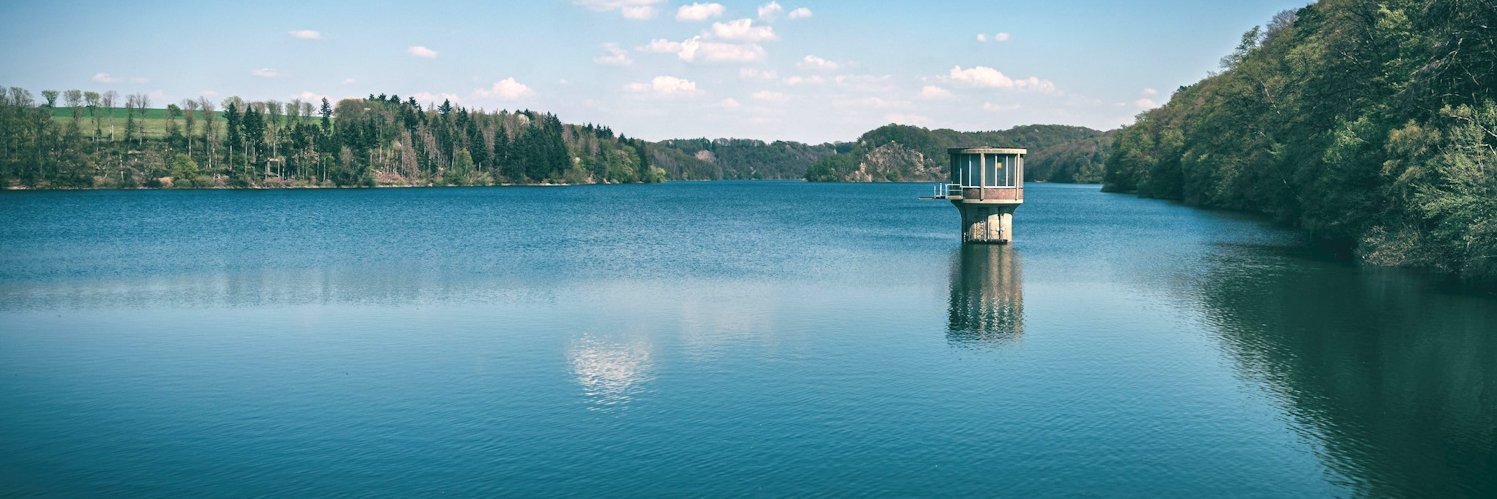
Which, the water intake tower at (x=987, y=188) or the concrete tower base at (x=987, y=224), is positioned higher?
the water intake tower at (x=987, y=188)

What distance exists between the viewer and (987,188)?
233 feet

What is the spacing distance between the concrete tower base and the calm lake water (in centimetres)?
1049

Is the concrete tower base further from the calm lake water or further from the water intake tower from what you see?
the calm lake water

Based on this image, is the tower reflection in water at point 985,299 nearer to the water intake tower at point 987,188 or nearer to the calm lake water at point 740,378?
the calm lake water at point 740,378

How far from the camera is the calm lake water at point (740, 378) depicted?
21.4m

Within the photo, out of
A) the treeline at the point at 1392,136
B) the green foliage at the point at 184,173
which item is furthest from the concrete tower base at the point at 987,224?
the green foliage at the point at 184,173

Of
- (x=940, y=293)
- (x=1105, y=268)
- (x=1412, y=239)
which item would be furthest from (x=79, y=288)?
(x=1412, y=239)

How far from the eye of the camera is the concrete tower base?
73.3 meters

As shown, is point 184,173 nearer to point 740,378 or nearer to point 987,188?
point 987,188

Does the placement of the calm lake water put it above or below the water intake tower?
below

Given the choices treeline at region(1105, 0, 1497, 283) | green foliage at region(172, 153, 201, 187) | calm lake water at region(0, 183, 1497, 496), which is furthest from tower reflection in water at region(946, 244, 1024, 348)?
green foliage at region(172, 153, 201, 187)

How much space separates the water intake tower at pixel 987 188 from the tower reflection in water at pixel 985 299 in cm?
417

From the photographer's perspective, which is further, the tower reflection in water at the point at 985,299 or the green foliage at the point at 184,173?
the green foliage at the point at 184,173

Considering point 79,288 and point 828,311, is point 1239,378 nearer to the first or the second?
point 828,311
